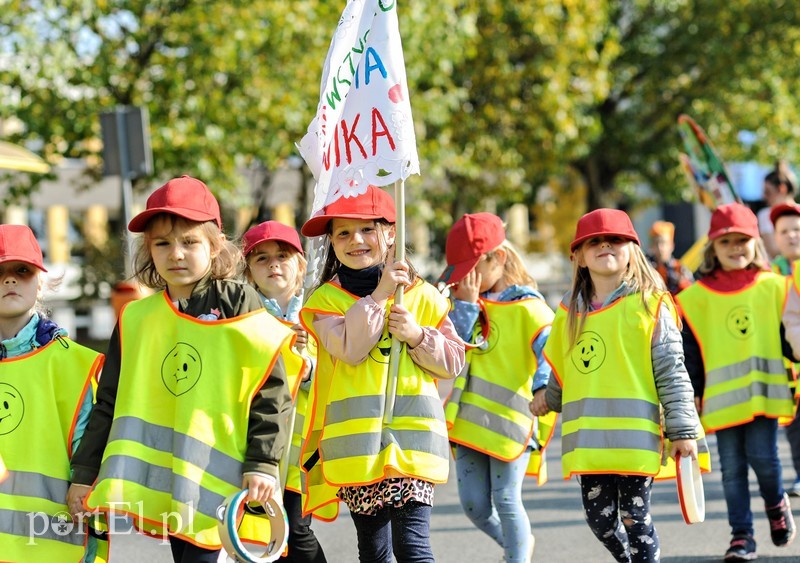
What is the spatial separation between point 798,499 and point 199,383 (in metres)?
5.08

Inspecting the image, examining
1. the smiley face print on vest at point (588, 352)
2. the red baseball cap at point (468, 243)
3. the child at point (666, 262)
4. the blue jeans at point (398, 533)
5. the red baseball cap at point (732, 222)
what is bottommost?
the blue jeans at point (398, 533)

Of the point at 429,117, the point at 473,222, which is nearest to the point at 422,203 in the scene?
the point at 429,117

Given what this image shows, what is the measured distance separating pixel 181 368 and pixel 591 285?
198cm

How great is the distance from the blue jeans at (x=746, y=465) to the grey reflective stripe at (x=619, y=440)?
4.81 feet

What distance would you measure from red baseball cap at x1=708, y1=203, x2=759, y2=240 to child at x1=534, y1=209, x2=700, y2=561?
128cm

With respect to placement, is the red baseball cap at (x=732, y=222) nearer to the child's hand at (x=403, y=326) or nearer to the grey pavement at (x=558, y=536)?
the grey pavement at (x=558, y=536)

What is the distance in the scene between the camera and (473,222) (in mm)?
5914

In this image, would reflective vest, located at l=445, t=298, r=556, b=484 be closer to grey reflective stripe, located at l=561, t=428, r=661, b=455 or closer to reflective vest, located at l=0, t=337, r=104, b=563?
grey reflective stripe, located at l=561, t=428, r=661, b=455

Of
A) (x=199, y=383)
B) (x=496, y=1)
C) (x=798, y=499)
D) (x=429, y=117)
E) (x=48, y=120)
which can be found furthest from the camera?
(x=496, y=1)

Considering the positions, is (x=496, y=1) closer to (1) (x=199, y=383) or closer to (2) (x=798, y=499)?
(2) (x=798, y=499)

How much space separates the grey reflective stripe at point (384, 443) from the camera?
14.3ft

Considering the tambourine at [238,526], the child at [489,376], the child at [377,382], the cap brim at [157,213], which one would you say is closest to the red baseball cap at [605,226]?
the child at [489,376]

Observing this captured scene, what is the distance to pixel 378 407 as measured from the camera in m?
4.39

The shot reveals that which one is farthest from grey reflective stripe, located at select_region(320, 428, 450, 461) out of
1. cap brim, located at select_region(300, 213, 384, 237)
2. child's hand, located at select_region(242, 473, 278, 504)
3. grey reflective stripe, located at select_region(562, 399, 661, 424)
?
grey reflective stripe, located at select_region(562, 399, 661, 424)
